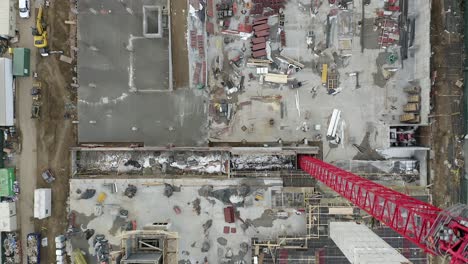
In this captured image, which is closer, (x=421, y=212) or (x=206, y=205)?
(x=421, y=212)

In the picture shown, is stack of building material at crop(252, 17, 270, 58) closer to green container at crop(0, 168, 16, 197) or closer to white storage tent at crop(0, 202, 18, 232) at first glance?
green container at crop(0, 168, 16, 197)

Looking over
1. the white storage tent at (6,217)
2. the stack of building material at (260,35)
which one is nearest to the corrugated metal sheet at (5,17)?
the white storage tent at (6,217)

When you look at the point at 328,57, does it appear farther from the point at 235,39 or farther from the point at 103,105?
the point at 103,105

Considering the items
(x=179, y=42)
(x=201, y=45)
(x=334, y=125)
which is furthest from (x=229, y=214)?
(x=179, y=42)

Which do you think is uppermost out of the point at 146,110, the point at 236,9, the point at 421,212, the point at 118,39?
the point at 236,9

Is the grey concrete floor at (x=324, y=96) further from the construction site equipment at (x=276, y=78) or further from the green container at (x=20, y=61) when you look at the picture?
the green container at (x=20, y=61)

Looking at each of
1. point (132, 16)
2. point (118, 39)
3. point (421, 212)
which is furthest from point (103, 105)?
point (421, 212)
